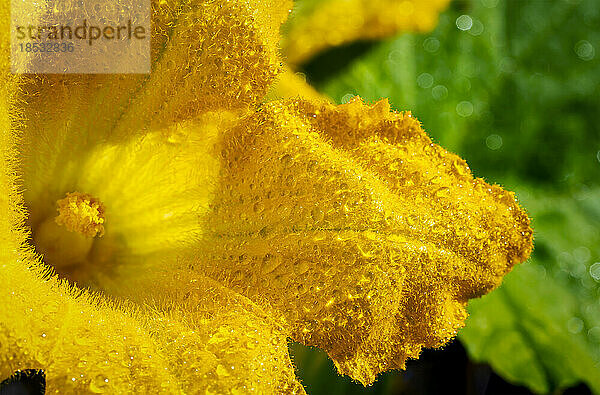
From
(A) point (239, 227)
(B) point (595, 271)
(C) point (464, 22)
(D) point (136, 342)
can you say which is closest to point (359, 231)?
(A) point (239, 227)

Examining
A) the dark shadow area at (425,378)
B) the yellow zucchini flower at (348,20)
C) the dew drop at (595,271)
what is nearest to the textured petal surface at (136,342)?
the dark shadow area at (425,378)

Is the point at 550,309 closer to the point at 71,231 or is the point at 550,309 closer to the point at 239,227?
the point at 239,227

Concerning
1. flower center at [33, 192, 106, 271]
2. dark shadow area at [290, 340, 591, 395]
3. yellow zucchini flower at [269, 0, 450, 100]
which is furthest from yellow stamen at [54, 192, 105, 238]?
yellow zucchini flower at [269, 0, 450, 100]

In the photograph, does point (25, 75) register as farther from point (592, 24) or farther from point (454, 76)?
point (592, 24)

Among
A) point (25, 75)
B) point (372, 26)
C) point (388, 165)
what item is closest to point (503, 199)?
point (388, 165)

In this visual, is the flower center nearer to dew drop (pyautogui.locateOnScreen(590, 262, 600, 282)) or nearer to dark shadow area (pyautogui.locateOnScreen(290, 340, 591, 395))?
dark shadow area (pyautogui.locateOnScreen(290, 340, 591, 395))
